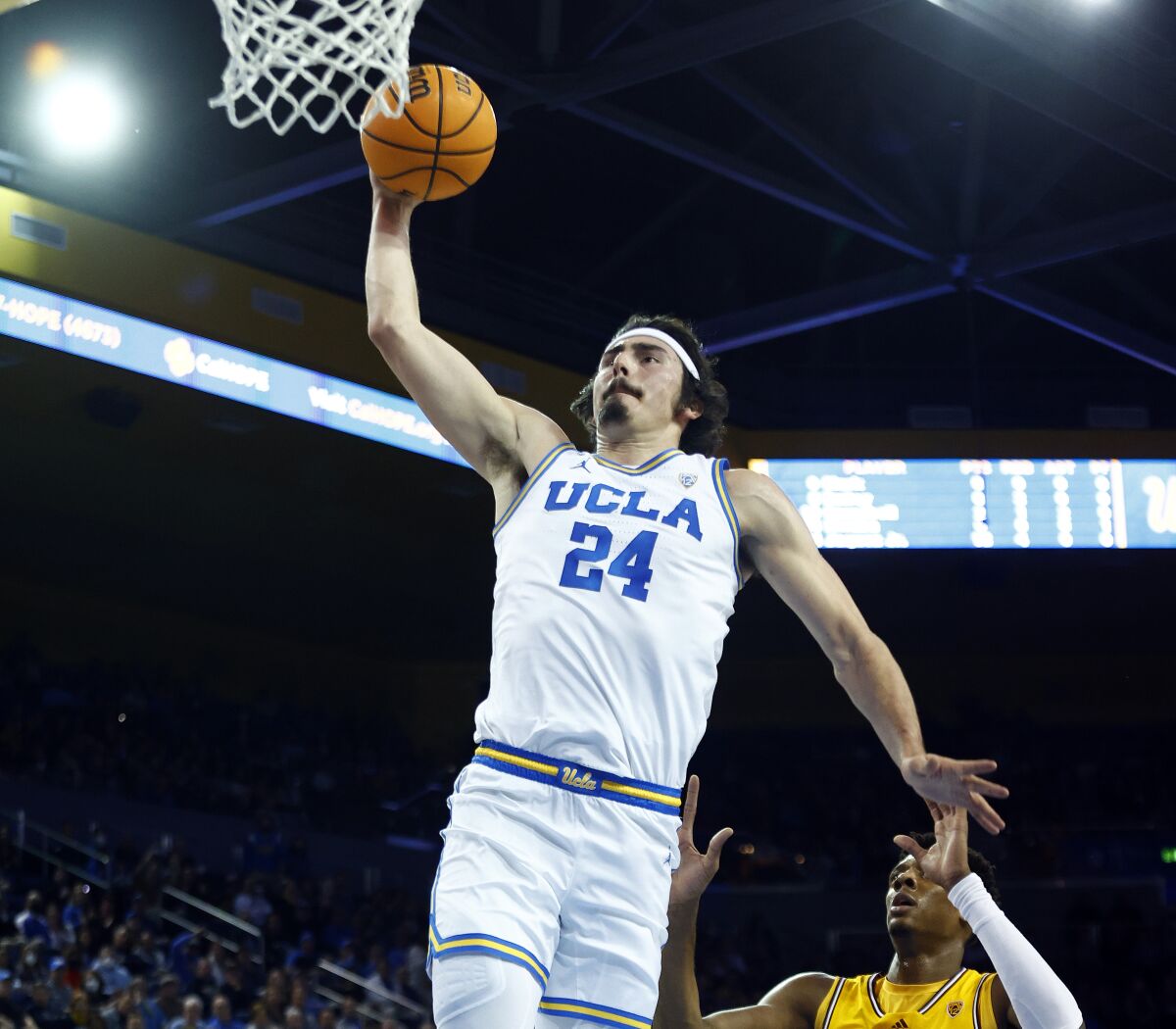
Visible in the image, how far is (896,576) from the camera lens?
676 inches

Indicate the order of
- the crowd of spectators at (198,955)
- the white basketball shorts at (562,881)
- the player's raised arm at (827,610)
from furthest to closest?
the crowd of spectators at (198,955) < the player's raised arm at (827,610) < the white basketball shorts at (562,881)

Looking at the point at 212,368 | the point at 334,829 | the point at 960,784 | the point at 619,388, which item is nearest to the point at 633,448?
the point at 619,388

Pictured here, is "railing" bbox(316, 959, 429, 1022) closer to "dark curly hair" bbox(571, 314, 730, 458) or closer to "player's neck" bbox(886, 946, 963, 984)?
"player's neck" bbox(886, 946, 963, 984)

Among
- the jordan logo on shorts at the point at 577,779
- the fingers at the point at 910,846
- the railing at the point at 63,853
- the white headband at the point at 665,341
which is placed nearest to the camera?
the jordan logo on shorts at the point at 577,779

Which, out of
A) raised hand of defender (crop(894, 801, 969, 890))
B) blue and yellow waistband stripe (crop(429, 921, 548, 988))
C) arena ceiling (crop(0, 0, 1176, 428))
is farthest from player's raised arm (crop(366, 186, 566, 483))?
arena ceiling (crop(0, 0, 1176, 428))

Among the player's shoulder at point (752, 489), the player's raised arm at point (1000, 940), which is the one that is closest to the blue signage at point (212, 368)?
the player's raised arm at point (1000, 940)

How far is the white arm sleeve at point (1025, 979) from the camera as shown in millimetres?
3996

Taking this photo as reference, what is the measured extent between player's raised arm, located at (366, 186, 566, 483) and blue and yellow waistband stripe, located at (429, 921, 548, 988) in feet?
3.59

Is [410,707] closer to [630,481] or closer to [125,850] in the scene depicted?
[125,850]

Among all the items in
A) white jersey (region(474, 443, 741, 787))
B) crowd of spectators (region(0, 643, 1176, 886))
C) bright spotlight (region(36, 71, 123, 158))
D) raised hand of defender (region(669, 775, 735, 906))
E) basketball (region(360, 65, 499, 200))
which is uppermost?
bright spotlight (region(36, 71, 123, 158))

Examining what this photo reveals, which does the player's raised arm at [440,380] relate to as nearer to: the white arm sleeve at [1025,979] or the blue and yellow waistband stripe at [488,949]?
the blue and yellow waistband stripe at [488,949]

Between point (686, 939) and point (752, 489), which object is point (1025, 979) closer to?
point (686, 939)

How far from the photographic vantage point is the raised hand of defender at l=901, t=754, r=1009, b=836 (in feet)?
10.3

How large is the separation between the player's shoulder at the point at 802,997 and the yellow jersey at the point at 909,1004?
0.06 feet
